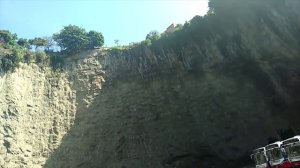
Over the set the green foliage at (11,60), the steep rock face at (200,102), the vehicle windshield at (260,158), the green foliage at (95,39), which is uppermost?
the green foliage at (95,39)

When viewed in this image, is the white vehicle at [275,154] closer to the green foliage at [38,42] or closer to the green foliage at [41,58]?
the green foliage at [41,58]

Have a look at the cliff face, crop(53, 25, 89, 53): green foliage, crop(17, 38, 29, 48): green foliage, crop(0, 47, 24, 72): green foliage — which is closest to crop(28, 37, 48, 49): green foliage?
crop(17, 38, 29, 48): green foliage

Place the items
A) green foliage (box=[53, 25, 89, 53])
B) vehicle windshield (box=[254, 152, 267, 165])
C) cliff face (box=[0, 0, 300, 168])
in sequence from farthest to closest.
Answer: green foliage (box=[53, 25, 89, 53]) < cliff face (box=[0, 0, 300, 168]) < vehicle windshield (box=[254, 152, 267, 165])

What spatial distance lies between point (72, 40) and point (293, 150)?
26.1 metres

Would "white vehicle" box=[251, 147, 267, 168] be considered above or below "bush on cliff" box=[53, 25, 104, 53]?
below

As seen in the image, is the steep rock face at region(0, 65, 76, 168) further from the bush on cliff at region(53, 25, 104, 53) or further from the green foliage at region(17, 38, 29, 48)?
the green foliage at region(17, 38, 29, 48)

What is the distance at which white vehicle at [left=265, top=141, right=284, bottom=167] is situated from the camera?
68.1ft

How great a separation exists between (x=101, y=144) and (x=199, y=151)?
311 inches

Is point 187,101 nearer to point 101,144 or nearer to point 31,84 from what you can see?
point 101,144

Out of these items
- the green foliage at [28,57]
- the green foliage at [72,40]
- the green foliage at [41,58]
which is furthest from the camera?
the green foliage at [72,40]

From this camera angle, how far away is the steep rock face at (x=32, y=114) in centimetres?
2975

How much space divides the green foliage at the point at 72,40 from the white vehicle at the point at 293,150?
81.2ft

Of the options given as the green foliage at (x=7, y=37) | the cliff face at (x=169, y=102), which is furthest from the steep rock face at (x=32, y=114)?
the green foliage at (x=7, y=37)

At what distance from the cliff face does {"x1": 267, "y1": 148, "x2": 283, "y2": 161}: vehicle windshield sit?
9.64m
